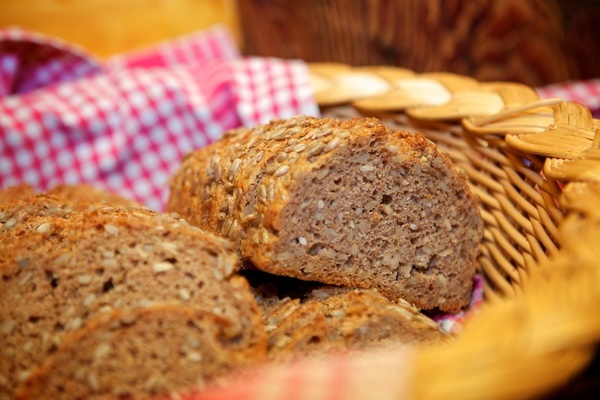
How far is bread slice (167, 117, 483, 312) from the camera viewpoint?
169cm

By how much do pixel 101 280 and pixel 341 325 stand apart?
587 mm

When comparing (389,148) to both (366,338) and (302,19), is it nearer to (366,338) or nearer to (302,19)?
(366,338)

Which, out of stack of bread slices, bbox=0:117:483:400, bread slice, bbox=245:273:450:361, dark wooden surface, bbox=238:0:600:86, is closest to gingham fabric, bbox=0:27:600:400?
dark wooden surface, bbox=238:0:600:86

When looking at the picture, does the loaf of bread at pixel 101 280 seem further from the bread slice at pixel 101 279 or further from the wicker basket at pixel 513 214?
the wicker basket at pixel 513 214

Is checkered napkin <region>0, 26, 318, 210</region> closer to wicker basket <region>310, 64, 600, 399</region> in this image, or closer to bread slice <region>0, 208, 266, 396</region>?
wicker basket <region>310, 64, 600, 399</region>

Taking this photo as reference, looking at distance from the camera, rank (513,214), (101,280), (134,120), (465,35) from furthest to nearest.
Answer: (465,35)
(134,120)
(513,214)
(101,280)

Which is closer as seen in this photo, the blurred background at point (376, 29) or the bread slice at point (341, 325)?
the bread slice at point (341, 325)

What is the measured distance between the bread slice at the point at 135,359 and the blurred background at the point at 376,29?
292 cm

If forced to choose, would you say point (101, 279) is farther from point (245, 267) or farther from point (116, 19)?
point (116, 19)

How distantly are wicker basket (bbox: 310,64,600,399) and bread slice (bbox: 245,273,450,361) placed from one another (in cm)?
27

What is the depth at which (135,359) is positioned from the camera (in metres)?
1.37

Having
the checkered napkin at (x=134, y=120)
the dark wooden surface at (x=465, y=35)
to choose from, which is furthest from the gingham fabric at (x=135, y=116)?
the dark wooden surface at (x=465, y=35)

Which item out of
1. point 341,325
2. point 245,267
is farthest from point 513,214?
point 245,267

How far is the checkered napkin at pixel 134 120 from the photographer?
9.59 feet
